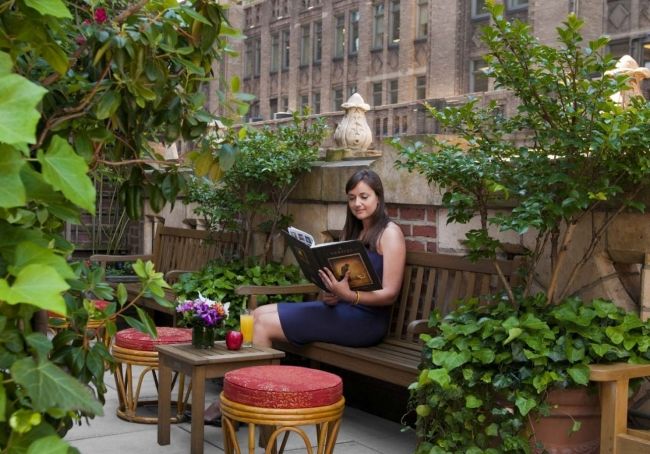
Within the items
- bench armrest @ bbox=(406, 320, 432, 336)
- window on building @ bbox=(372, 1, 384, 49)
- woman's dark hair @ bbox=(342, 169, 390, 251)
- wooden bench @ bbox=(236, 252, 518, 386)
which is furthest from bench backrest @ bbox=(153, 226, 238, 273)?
window on building @ bbox=(372, 1, 384, 49)

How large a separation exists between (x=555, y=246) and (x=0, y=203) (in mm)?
3291

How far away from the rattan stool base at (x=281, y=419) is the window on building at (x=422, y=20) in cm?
3518

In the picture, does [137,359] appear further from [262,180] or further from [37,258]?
[37,258]

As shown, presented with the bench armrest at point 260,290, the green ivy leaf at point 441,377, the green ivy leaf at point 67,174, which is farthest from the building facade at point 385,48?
the green ivy leaf at point 67,174

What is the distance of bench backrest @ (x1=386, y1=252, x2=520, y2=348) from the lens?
4898 millimetres

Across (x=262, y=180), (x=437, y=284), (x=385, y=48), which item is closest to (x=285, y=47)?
(x=385, y=48)

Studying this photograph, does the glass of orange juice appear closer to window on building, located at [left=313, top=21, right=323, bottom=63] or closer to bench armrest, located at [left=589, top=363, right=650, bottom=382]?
bench armrest, located at [left=589, top=363, right=650, bottom=382]

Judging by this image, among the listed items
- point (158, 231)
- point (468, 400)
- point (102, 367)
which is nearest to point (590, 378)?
point (468, 400)

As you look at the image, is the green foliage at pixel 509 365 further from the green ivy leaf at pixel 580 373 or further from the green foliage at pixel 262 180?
the green foliage at pixel 262 180

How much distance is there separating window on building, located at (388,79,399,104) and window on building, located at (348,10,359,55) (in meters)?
3.43

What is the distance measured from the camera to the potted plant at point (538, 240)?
140 inches

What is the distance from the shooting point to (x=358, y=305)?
17.1 ft

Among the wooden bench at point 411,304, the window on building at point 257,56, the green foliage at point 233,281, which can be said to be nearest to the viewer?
the wooden bench at point 411,304

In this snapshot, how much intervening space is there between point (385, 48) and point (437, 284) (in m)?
35.5
